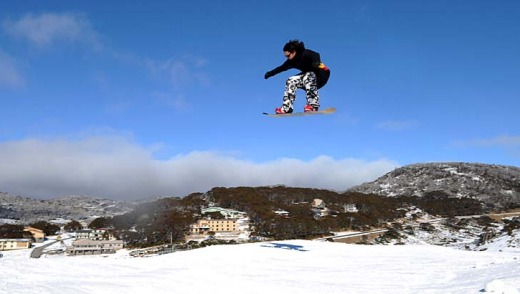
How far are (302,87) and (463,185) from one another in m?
180

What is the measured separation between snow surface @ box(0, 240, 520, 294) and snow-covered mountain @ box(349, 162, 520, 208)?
5266 inches

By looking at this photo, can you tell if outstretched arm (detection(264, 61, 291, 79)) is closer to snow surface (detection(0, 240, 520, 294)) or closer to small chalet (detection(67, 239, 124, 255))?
snow surface (detection(0, 240, 520, 294))

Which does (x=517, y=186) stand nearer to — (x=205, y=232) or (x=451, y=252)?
(x=205, y=232)

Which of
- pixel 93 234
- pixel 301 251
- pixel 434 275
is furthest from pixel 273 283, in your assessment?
pixel 93 234

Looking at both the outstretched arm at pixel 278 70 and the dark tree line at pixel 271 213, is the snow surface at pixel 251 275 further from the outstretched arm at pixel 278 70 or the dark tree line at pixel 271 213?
the dark tree line at pixel 271 213

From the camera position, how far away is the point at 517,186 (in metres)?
164

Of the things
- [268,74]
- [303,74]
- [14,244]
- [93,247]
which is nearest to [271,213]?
[93,247]

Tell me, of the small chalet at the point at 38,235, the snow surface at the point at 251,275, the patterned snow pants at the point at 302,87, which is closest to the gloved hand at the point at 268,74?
the patterned snow pants at the point at 302,87

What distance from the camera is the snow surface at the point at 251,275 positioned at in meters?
9.95

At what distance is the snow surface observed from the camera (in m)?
9.95

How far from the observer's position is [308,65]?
35.8 ft

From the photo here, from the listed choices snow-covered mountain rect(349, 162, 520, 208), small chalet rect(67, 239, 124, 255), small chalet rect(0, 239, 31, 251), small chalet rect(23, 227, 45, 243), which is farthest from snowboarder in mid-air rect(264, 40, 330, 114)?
snow-covered mountain rect(349, 162, 520, 208)

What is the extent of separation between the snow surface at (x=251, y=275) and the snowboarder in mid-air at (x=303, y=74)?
522cm

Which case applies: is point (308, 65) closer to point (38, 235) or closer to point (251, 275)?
point (251, 275)
